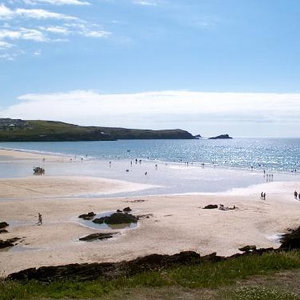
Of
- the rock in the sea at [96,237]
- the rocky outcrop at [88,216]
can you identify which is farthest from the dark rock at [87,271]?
the rocky outcrop at [88,216]

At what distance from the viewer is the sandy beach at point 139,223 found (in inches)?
1203

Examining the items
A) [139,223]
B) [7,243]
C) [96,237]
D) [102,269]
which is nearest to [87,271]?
[102,269]

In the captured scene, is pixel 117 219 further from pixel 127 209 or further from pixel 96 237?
pixel 127 209

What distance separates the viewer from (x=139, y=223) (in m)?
41.7

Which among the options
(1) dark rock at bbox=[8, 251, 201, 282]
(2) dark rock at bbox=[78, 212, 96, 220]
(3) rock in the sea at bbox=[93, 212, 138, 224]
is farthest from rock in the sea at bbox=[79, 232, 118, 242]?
(1) dark rock at bbox=[8, 251, 201, 282]

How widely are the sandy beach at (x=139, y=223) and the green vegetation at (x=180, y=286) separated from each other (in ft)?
34.1

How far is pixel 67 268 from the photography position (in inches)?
692

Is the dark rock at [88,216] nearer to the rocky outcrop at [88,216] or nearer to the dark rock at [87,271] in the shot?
the rocky outcrop at [88,216]

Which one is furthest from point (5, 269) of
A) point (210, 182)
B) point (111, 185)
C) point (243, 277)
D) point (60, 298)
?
point (210, 182)

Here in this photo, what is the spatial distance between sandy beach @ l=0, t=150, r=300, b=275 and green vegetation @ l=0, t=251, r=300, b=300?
1039cm

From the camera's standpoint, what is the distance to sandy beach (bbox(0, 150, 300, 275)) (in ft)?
100

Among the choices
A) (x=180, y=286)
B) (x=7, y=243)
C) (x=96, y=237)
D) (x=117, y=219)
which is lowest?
(x=96, y=237)

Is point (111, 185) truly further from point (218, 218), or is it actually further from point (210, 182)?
point (218, 218)

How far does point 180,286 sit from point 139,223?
85.4 feet
